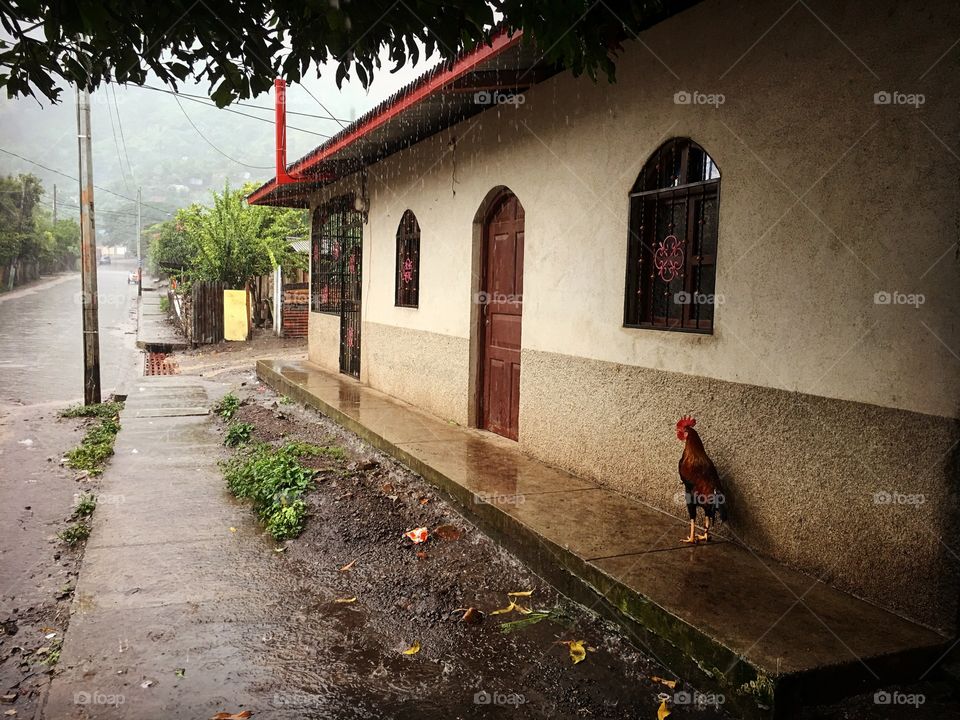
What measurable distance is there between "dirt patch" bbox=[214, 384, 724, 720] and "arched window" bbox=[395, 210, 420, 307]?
386 centimetres

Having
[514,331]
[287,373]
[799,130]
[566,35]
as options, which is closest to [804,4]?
[799,130]

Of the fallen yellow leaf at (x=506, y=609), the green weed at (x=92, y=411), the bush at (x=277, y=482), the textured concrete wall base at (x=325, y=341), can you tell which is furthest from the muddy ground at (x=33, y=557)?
the textured concrete wall base at (x=325, y=341)

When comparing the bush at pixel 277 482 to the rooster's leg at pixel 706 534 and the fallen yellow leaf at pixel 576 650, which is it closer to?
the fallen yellow leaf at pixel 576 650

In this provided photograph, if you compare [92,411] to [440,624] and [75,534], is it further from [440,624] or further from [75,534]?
[440,624]

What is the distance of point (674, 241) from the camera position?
4922 millimetres

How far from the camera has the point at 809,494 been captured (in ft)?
12.5

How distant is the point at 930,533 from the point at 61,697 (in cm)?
394

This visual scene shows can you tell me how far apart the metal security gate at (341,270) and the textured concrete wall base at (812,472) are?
6993 mm

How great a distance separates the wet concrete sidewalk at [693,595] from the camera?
2910 millimetres

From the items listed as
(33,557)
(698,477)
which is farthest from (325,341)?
(698,477)

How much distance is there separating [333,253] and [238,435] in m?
5.57

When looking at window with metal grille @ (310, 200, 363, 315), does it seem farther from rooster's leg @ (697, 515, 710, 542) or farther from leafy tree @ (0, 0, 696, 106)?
rooster's leg @ (697, 515, 710, 542)

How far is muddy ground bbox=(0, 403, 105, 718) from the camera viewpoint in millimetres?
3670

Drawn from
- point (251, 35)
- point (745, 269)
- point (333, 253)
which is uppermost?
point (251, 35)
